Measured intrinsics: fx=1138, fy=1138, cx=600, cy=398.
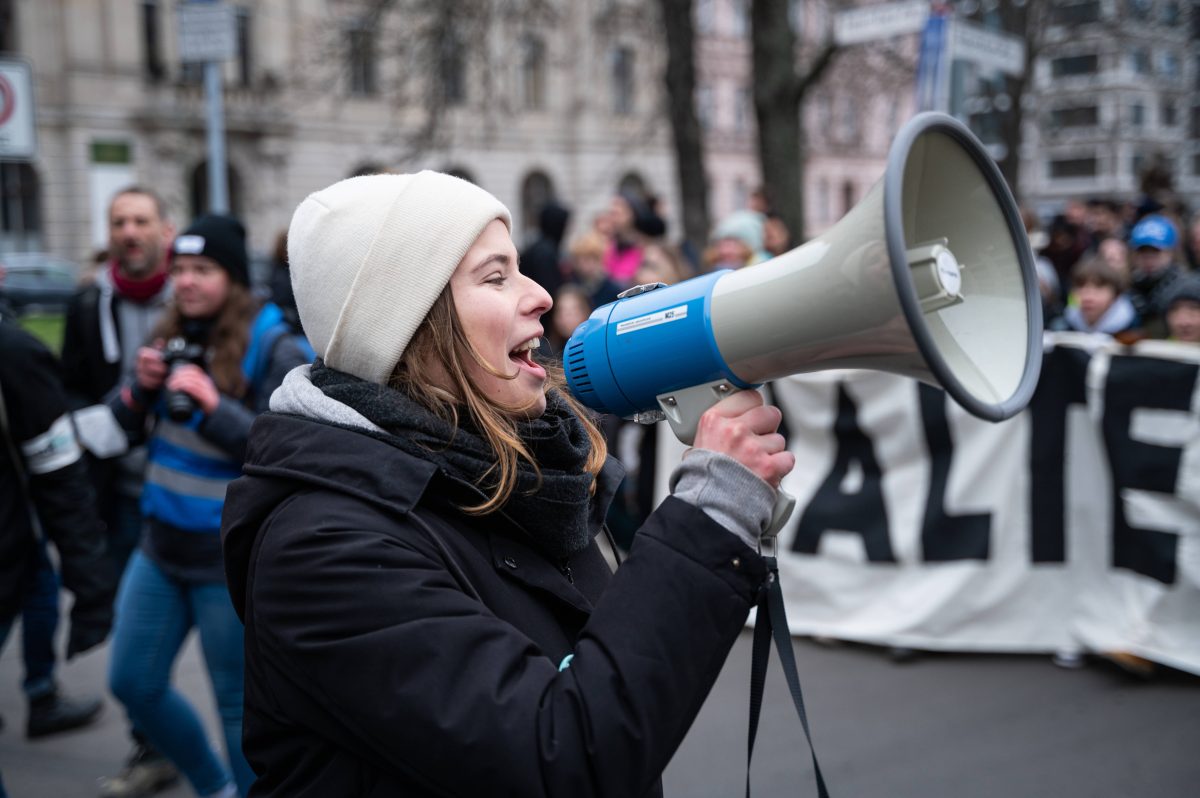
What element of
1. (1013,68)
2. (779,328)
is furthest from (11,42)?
(779,328)

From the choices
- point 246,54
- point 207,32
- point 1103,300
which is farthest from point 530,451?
point 246,54

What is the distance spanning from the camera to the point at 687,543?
132 centimetres

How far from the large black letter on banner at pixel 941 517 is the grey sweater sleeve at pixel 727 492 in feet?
12.0

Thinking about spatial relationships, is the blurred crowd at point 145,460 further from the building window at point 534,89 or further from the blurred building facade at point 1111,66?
the building window at point 534,89

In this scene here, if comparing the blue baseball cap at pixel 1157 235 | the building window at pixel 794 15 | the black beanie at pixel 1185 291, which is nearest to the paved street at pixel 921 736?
the black beanie at pixel 1185 291

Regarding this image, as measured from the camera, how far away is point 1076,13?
19.1 metres

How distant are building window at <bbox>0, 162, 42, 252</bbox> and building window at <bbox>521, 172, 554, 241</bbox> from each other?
1441cm

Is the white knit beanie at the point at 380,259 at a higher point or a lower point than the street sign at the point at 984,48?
lower

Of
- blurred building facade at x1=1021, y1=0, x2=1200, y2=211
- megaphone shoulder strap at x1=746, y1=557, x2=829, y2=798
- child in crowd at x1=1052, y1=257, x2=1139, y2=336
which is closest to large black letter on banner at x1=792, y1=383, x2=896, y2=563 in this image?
child in crowd at x1=1052, y1=257, x2=1139, y2=336

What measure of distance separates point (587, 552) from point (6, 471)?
221 cm

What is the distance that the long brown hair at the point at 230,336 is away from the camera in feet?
10.6

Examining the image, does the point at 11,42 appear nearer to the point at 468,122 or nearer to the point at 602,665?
the point at 468,122

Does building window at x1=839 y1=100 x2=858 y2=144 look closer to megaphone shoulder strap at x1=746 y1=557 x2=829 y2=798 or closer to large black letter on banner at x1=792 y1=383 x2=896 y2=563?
large black letter on banner at x1=792 y1=383 x2=896 y2=563

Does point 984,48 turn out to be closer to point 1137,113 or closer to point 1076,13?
point 1076,13
